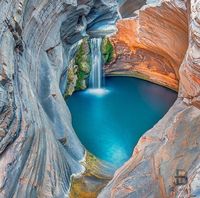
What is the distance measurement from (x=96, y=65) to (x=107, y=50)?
0.91 m

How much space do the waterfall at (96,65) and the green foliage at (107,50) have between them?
20cm

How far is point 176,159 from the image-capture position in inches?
271

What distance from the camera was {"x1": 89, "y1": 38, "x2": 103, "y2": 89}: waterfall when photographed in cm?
1623

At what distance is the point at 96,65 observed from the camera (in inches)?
648

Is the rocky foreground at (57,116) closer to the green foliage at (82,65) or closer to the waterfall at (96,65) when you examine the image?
the green foliage at (82,65)

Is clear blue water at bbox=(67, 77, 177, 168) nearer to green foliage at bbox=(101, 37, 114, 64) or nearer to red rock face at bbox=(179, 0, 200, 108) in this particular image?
green foliage at bbox=(101, 37, 114, 64)

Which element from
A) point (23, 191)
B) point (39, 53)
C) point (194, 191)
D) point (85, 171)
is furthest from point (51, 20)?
point (194, 191)

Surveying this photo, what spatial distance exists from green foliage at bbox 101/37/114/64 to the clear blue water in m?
1.01

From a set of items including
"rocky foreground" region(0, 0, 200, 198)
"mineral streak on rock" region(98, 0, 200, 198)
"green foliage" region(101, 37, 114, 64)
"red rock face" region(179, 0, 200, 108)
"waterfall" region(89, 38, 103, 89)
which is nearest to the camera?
"mineral streak on rock" region(98, 0, 200, 198)

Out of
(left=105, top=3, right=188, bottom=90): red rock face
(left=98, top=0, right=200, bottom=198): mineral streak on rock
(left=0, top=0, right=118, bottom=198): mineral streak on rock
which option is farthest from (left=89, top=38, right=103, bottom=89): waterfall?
(left=98, top=0, right=200, bottom=198): mineral streak on rock

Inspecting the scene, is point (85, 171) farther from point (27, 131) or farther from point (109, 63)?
point (109, 63)

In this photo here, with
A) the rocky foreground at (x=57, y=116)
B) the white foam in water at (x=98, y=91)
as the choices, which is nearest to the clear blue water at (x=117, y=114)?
the white foam in water at (x=98, y=91)

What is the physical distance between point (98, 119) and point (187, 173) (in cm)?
802

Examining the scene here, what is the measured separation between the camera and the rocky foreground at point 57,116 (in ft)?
22.9
